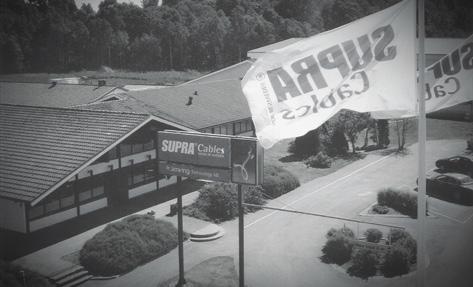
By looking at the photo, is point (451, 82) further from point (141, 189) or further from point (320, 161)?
point (320, 161)

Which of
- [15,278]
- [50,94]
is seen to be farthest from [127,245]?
[50,94]

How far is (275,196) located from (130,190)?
8.77 m

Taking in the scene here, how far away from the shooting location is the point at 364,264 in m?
19.0

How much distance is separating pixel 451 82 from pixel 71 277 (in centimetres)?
1577

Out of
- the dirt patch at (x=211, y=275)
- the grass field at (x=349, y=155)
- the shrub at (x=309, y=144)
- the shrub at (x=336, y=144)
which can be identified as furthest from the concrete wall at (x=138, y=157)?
the shrub at (x=336, y=144)

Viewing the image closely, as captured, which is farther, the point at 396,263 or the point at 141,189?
the point at 141,189

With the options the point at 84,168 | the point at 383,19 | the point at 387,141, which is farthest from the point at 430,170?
the point at 383,19

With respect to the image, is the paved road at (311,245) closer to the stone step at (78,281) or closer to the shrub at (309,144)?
the stone step at (78,281)

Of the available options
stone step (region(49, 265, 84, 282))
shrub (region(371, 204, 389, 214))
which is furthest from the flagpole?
shrub (region(371, 204, 389, 214))

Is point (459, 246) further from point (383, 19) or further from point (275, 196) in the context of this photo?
point (383, 19)

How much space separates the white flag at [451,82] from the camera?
9430 mm

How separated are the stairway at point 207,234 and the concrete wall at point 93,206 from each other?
19.0 ft

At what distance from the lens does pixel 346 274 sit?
19.1 m

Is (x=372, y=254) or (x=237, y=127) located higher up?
(x=237, y=127)
